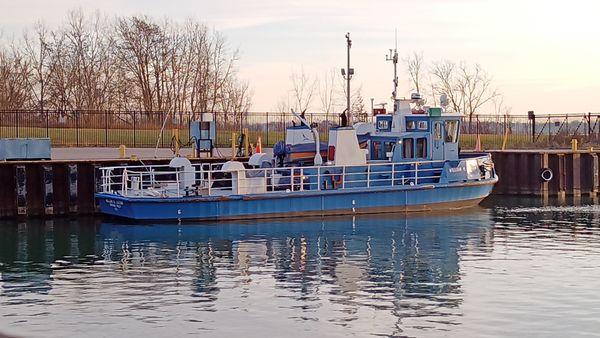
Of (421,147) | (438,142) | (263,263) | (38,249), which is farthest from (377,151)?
(38,249)

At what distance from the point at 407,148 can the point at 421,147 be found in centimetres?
56

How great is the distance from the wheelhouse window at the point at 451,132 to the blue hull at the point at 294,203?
1857 mm

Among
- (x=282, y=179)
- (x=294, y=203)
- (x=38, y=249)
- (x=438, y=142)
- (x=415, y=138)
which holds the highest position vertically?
(x=415, y=138)

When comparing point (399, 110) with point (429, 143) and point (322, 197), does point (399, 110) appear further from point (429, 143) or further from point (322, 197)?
point (322, 197)

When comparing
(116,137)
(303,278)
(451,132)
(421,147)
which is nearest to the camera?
(303,278)

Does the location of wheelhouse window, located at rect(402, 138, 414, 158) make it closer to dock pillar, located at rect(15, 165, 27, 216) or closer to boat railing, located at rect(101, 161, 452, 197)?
boat railing, located at rect(101, 161, 452, 197)

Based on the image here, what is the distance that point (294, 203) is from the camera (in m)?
32.9

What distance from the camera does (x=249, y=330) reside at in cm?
1617

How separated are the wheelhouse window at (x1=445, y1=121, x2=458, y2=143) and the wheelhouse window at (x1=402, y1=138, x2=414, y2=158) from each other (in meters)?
1.56

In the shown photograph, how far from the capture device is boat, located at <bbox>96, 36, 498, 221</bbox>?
105ft

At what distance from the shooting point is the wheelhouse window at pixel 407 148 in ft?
117

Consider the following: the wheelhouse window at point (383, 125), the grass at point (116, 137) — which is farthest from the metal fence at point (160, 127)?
the wheelhouse window at point (383, 125)

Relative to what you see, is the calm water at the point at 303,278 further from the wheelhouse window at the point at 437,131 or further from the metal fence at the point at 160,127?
the metal fence at the point at 160,127

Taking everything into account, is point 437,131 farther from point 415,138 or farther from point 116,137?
point 116,137
